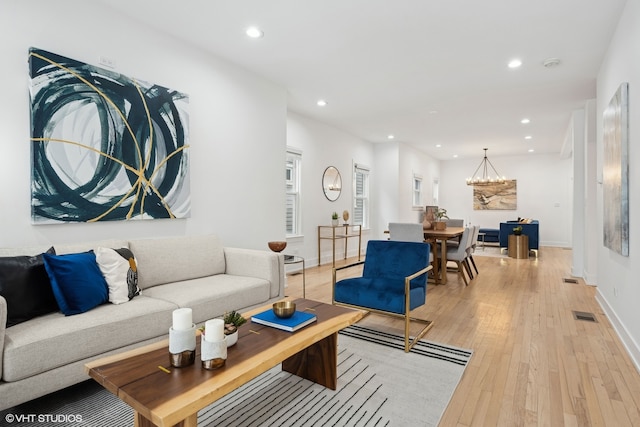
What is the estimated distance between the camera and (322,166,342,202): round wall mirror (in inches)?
271

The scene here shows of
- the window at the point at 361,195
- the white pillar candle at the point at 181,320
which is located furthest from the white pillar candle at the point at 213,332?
the window at the point at 361,195

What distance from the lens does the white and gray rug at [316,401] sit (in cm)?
181

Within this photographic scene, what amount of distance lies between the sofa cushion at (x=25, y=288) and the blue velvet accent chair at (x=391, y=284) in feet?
6.49

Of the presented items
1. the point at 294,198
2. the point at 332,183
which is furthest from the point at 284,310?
the point at 332,183

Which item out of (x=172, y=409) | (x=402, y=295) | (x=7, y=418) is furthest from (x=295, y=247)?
(x=172, y=409)

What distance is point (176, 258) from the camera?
3.06 m

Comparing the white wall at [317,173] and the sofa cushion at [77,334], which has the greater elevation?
the white wall at [317,173]

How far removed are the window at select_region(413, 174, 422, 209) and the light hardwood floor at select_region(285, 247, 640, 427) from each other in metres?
5.09

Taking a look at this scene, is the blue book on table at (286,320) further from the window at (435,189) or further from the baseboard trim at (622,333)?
the window at (435,189)

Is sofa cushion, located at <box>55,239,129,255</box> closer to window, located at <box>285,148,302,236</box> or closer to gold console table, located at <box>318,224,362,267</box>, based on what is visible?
window, located at <box>285,148,302,236</box>

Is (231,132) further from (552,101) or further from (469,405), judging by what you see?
(552,101)

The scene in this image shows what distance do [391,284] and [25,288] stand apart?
8.30 ft

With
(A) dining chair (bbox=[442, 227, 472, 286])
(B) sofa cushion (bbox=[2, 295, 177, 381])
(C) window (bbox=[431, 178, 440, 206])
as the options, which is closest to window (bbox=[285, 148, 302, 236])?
(A) dining chair (bbox=[442, 227, 472, 286])

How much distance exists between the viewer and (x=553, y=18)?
3.09 meters
